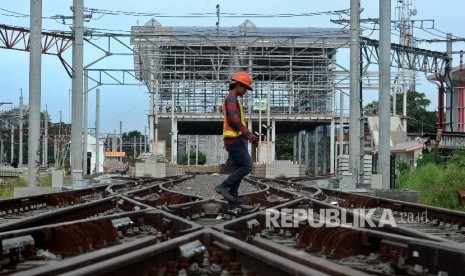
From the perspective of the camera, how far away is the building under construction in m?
46.5

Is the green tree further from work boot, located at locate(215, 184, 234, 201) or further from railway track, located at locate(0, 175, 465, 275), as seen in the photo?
railway track, located at locate(0, 175, 465, 275)

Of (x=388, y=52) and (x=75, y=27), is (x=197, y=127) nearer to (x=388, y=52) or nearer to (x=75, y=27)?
(x=75, y=27)

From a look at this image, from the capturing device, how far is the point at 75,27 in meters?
22.6

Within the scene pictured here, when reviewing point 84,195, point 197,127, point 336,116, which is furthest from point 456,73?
point 84,195

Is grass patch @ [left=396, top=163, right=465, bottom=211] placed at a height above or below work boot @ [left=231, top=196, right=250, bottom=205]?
below

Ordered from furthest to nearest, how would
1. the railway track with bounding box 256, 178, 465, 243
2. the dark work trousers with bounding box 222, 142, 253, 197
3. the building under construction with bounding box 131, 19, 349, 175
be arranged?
the building under construction with bounding box 131, 19, 349, 175 → the dark work trousers with bounding box 222, 142, 253, 197 → the railway track with bounding box 256, 178, 465, 243

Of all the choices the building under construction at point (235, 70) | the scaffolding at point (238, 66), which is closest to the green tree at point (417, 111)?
the building under construction at point (235, 70)

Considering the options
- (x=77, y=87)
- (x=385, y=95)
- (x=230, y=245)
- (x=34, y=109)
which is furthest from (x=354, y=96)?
(x=230, y=245)

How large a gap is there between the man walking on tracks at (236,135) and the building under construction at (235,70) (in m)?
35.0

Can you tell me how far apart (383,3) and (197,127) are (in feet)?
133

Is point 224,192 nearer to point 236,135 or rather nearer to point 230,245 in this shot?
point 236,135

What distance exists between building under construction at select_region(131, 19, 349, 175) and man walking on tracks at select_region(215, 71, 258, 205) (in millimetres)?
34990

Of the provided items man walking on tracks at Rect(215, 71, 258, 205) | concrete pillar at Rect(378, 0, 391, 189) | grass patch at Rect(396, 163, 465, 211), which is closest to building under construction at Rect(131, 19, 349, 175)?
concrete pillar at Rect(378, 0, 391, 189)

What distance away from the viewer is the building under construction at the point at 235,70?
→ 46.5 meters
